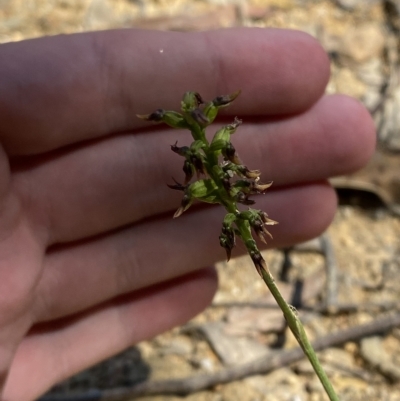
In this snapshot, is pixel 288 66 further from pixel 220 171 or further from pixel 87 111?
pixel 220 171

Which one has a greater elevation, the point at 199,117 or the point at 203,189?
the point at 199,117

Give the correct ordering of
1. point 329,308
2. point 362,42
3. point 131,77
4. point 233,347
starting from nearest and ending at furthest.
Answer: point 131,77
point 233,347
point 329,308
point 362,42

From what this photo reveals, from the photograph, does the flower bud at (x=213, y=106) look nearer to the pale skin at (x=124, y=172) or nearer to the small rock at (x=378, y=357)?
the pale skin at (x=124, y=172)

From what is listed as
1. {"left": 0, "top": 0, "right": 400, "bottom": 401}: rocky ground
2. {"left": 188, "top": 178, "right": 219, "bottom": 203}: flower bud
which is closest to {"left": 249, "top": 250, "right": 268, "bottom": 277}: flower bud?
{"left": 188, "top": 178, "right": 219, "bottom": 203}: flower bud

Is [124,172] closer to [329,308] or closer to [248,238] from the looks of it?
[248,238]

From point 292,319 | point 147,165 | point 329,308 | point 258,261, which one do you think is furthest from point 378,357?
point 258,261

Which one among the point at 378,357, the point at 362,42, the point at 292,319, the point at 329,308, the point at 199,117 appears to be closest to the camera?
the point at 199,117

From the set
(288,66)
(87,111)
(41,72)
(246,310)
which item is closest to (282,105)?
(288,66)

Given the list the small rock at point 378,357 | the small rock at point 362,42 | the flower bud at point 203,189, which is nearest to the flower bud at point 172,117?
the flower bud at point 203,189
